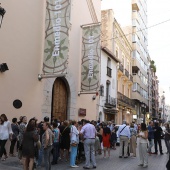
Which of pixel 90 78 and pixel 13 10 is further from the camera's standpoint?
pixel 90 78

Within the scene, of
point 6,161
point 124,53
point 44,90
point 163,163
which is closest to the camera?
point 6,161

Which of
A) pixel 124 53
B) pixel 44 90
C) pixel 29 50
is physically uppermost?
pixel 124 53

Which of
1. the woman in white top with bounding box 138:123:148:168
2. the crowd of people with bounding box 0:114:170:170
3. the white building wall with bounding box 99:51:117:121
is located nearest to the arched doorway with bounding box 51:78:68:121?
the crowd of people with bounding box 0:114:170:170

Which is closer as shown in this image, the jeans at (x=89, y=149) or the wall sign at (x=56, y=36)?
the jeans at (x=89, y=149)

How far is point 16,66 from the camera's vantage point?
12539mm

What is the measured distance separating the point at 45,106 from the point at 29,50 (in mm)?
3088

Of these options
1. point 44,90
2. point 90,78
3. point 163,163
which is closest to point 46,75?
point 44,90

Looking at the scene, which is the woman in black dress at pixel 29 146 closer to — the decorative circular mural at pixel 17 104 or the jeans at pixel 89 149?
the jeans at pixel 89 149

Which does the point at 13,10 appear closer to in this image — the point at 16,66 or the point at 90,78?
the point at 16,66

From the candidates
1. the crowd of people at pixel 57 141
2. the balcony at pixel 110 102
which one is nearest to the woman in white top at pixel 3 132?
the crowd of people at pixel 57 141

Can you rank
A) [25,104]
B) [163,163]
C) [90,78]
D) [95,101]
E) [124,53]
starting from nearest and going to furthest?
[163,163] → [25,104] → [90,78] → [95,101] → [124,53]

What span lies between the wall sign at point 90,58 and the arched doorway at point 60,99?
1318mm

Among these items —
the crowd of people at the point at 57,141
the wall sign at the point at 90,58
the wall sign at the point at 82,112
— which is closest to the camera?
the crowd of people at the point at 57,141

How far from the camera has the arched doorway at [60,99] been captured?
51.6ft
